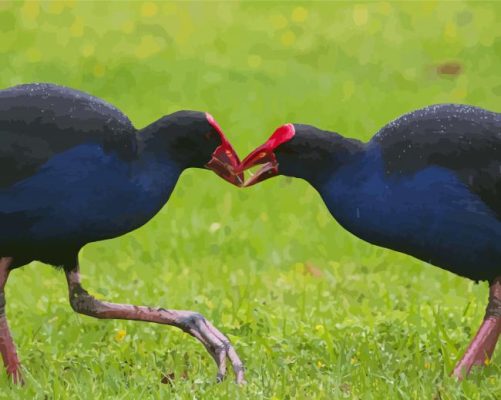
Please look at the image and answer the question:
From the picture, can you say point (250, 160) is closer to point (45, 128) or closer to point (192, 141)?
point (192, 141)

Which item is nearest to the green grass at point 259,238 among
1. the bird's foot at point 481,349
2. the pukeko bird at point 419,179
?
the bird's foot at point 481,349

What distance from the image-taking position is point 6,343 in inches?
209

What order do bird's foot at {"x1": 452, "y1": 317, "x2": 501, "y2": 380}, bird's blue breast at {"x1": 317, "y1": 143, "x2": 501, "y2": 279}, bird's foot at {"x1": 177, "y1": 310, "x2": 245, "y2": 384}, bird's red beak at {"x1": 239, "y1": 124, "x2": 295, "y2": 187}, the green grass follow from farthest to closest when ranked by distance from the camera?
the green grass → bird's foot at {"x1": 177, "y1": 310, "x2": 245, "y2": 384} → bird's foot at {"x1": 452, "y1": 317, "x2": 501, "y2": 380} → bird's red beak at {"x1": 239, "y1": 124, "x2": 295, "y2": 187} → bird's blue breast at {"x1": 317, "y1": 143, "x2": 501, "y2": 279}

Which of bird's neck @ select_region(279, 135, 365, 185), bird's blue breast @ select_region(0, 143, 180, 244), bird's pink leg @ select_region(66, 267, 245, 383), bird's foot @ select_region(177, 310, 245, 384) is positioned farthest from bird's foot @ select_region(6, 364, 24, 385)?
bird's neck @ select_region(279, 135, 365, 185)

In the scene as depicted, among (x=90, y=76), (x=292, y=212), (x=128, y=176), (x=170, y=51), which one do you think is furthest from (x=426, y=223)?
(x=170, y=51)

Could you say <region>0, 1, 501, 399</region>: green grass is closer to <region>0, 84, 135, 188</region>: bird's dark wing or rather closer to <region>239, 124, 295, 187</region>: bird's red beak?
<region>239, 124, 295, 187</region>: bird's red beak

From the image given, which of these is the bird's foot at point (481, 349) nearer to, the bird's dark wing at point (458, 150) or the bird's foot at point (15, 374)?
the bird's dark wing at point (458, 150)

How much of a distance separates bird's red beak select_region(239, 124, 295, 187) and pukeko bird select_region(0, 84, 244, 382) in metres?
0.08

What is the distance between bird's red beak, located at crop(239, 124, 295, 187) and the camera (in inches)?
202

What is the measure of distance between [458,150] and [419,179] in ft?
0.62

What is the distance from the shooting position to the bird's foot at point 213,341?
5344mm

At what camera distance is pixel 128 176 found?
5.12 m

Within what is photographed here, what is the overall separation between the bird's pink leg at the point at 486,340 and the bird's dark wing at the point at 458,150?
0.42 metres

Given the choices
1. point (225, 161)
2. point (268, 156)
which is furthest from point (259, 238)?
point (268, 156)
